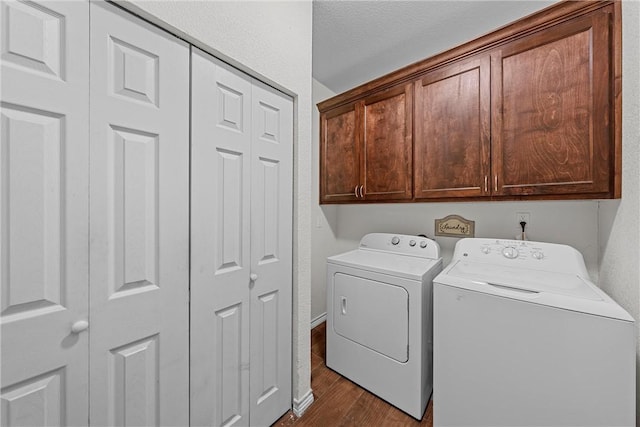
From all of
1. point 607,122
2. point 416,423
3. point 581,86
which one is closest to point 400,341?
point 416,423

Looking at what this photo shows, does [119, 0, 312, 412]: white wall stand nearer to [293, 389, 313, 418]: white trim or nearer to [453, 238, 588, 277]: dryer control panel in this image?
[293, 389, 313, 418]: white trim

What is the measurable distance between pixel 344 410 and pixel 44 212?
176 cm

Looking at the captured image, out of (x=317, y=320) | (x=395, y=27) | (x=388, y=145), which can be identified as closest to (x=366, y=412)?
(x=317, y=320)

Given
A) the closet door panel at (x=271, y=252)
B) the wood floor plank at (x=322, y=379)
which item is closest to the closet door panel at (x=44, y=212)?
the closet door panel at (x=271, y=252)

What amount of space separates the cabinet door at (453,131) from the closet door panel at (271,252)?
994 mm

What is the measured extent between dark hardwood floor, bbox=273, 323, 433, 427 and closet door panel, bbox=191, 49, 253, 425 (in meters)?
0.45

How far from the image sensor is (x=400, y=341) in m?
1.50

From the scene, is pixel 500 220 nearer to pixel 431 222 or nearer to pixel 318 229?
pixel 431 222

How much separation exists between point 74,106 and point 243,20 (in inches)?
32.0

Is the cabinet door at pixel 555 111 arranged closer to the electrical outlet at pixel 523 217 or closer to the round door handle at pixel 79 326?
the electrical outlet at pixel 523 217

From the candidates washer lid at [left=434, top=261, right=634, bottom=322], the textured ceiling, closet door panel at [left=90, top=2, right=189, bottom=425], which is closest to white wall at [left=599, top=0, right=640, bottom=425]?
washer lid at [left=434, top=261, right=634, bottom=322]

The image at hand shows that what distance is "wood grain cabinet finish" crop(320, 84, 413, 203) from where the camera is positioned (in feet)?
6.16

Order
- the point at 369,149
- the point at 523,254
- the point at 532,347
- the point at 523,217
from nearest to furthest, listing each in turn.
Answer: the point at 532,347, the point at 523,254, the point at 523,217, the point at 369,149

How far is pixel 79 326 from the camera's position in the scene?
2.42 feet
